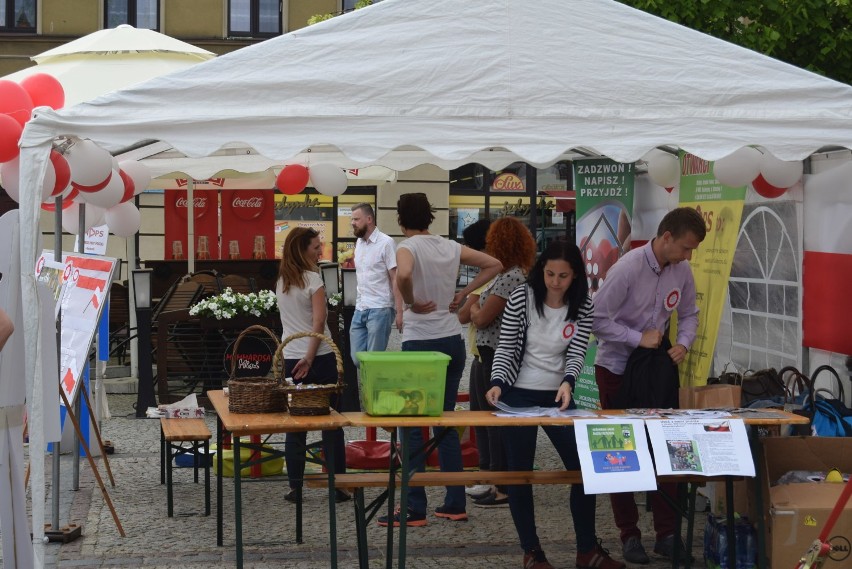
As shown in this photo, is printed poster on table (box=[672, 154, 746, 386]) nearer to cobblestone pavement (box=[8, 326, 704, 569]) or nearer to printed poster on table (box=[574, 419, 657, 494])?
cobblestone pavement (box=[8, 326, 704, 569])

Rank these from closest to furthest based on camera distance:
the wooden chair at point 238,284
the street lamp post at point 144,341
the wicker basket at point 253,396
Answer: the wicker basket at point 253,396, the street lamp post at point 144,341, the wooden chair at point 238,284

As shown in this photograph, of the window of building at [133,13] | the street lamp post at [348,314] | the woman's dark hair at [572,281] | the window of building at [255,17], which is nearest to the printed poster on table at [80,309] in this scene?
the woman's dark hair at [572,281]

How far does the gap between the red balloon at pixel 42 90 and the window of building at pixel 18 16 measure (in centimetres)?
1868

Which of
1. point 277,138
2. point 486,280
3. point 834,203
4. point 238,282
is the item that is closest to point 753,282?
point 834,203

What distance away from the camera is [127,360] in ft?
51.0

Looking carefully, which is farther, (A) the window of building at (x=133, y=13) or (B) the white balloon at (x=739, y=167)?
(A) the window of building at (x=133, y=13)

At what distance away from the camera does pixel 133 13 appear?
24.3 meters

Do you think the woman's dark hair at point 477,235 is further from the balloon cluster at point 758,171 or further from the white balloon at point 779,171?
the white balloon at point 779,171

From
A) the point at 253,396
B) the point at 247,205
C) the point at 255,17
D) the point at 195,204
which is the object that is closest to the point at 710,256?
the point at 253,396

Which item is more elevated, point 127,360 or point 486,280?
point 486,280

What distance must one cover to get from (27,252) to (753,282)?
4.64 meters

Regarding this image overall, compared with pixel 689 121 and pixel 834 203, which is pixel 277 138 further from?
pixel 834 203

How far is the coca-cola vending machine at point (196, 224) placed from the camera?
1747cm

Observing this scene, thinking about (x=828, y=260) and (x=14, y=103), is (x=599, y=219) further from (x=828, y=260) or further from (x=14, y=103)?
(x=14, y=103)
